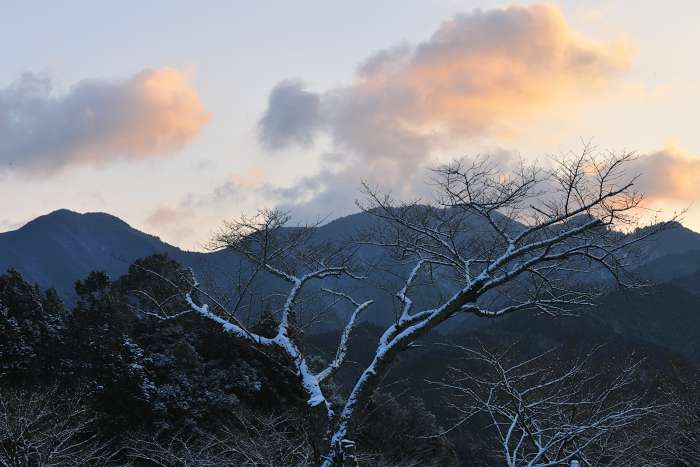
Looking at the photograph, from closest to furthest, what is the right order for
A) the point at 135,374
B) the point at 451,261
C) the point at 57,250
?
the point at 451,261 < the point at 135,374 < the point at 57,250

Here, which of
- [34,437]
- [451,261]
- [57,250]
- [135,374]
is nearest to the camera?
[451,261]

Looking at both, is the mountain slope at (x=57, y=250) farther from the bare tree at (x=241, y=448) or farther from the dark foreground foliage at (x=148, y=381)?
the bare tree at (x=241, y=448)

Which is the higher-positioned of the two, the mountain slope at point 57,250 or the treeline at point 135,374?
the mountain slope at point 57,250

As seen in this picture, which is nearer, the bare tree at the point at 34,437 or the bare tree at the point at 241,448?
the bare tree at the point at 241,448

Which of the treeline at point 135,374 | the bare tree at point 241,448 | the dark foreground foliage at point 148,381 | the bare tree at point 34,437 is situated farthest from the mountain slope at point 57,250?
the bare tree at point 241,448

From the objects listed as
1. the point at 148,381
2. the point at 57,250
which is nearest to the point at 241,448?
the point at 148,381

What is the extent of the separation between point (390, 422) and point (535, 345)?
39.9 m

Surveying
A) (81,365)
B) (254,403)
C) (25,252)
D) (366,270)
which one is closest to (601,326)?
(254,403)

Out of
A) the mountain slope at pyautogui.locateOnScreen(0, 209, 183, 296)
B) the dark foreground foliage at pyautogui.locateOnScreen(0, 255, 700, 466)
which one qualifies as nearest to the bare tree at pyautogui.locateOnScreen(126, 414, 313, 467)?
the dark foreground foliage at pyautogui.locateOnScreen(0, 255, 700, 466)

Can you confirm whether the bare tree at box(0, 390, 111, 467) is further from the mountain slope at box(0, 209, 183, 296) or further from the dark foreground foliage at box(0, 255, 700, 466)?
the mountain slope at box(0, 209, 183, 296)

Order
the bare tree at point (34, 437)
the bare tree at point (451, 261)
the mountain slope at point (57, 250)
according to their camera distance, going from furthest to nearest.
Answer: the mountain slope at point (57, 250), the bare tree at point (34, 437), the bare tree at point (451, 261)

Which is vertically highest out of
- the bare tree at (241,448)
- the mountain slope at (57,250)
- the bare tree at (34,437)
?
the mountain slope at (57,250)

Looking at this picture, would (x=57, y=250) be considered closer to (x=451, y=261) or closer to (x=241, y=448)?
(x=241, y=448)

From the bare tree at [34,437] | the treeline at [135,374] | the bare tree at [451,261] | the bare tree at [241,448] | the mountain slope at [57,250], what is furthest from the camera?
the mountain slope at [57,250]
